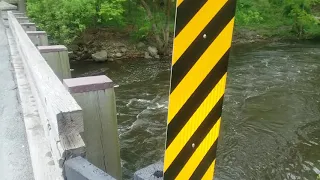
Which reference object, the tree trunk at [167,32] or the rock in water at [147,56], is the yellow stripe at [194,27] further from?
the tree trunk at [167,32]

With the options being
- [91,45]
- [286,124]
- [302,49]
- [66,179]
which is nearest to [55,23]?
[91,45]

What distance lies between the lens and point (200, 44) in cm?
131

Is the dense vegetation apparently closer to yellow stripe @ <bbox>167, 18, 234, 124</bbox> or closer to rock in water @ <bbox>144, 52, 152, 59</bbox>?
rock in water @ <bbox>144, 52, 152, 59</bbox>

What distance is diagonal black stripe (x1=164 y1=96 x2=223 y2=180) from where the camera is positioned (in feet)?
4.62

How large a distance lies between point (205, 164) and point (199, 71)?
427mm

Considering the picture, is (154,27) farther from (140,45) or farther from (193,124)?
(193,124)

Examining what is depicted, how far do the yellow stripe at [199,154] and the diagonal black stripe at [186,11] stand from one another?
17.9 inches

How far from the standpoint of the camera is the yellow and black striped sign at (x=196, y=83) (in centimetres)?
128

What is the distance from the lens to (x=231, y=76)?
13781 millimetres

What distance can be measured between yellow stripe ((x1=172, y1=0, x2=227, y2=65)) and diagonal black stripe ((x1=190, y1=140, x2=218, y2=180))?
17.7 inches

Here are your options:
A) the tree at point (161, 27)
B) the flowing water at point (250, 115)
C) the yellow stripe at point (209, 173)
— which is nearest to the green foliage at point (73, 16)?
the tree at point (161, 27)

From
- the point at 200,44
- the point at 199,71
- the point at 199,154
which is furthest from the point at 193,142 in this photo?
the point at 200,44

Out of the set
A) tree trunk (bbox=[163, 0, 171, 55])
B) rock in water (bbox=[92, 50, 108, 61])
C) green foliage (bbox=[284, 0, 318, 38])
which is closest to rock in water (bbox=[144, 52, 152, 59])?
tree trunk (bbox=[163, 0, 171, 55])

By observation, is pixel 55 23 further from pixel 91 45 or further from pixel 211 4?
pixel 211 4
